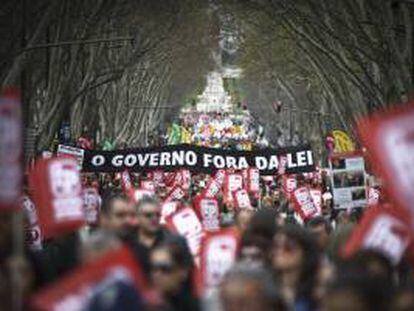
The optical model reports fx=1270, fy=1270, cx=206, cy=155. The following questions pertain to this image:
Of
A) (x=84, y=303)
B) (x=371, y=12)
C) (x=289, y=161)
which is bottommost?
(x=84, y=303)

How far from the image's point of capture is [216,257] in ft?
26.4

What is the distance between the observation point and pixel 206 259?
8.02 metres

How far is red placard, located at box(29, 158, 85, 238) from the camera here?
8.34 meters

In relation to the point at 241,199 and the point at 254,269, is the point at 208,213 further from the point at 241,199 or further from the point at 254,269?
the point at 254,269

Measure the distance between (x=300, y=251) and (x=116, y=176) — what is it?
25405mm

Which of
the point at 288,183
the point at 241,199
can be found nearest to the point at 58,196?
the point at 241,199

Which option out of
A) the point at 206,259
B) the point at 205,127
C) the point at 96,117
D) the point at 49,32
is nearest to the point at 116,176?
the point at 49,32

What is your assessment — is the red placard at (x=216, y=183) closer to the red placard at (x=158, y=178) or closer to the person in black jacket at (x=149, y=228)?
the red placard at (x=158, y=178)

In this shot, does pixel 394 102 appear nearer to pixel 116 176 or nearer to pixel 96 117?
pixel 116 176

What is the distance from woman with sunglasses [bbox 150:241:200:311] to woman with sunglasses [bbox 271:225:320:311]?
52 cm

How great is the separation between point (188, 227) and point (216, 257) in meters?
2.88

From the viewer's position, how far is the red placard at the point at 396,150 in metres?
6.44

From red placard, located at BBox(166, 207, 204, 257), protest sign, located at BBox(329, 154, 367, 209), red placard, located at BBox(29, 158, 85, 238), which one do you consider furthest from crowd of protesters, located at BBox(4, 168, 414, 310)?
protest sign, located at BBox(329, 154, 367, 209)

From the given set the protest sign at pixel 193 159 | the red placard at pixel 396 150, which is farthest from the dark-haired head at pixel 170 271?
the protest sign at pixel 193 159
